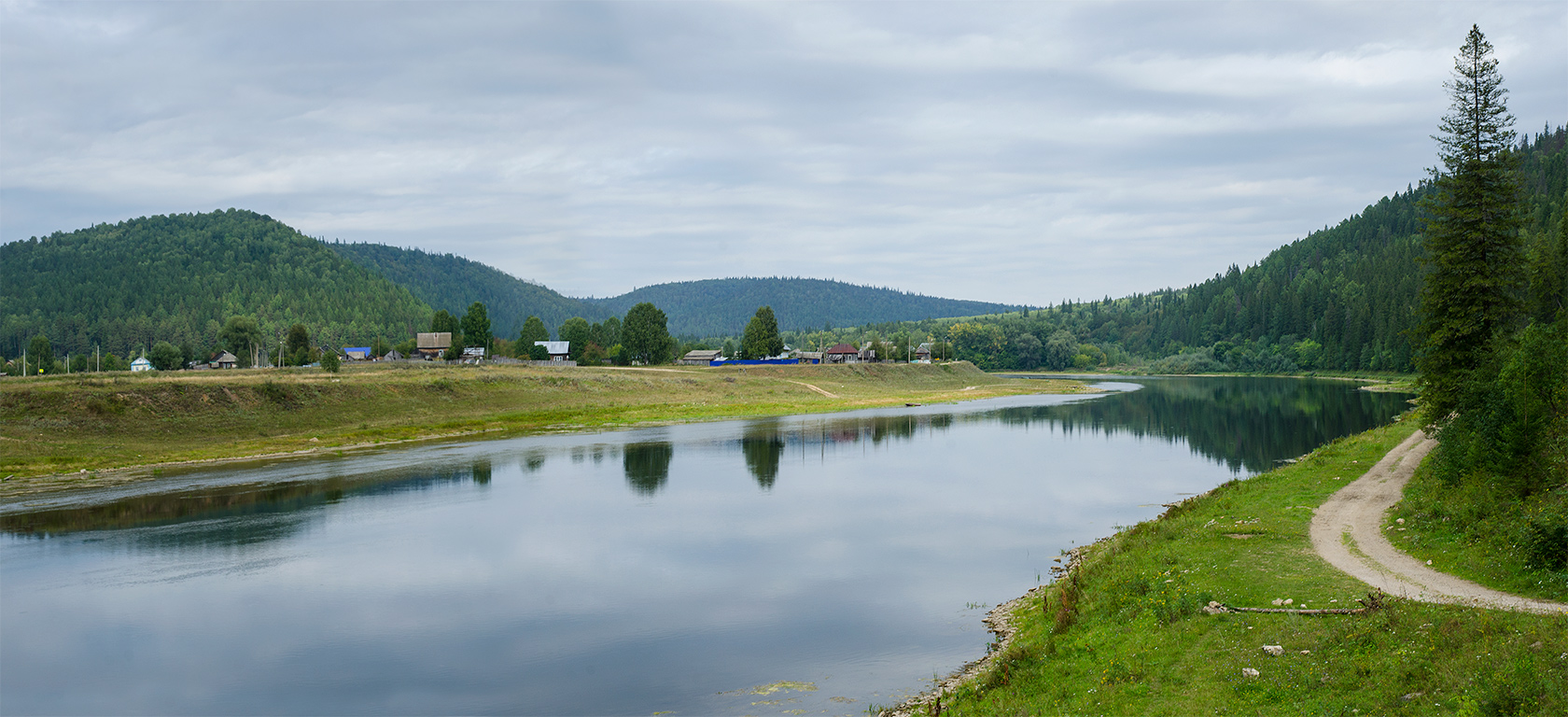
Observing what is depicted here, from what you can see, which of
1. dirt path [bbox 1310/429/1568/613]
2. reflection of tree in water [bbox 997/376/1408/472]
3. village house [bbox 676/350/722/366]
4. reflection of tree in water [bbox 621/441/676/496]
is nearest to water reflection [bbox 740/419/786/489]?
reflection of tree in water [bbox 621/441/676/496]

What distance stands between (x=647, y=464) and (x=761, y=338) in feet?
298

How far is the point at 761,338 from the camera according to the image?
14125 centimetres

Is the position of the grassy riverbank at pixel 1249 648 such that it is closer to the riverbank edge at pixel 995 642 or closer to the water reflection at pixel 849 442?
the riverbank edge at pixel 995 642

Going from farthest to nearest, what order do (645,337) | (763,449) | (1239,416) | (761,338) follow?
(761,338) → (645,337) → (1239,416) → (763,449)

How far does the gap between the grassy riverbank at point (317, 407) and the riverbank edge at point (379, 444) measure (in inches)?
7.6

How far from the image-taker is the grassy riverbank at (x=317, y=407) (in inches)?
1935

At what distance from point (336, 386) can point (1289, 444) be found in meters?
67.0

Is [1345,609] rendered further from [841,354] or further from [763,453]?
[841,354]

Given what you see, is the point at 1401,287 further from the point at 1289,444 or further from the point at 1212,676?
the point at 1212,676

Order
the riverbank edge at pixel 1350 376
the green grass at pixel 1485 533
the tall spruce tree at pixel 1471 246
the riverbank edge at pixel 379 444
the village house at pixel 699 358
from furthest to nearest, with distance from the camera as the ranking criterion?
the village house at pixel 699 358, the riverbank edge at pixel 1350 376, the riverbank edge at pixel 379 444, the tall spruce tree at pixel 1471 246, the green grass at pixel 1485 533

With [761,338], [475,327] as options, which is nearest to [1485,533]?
[761,338]

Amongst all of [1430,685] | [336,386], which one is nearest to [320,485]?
[336,386]

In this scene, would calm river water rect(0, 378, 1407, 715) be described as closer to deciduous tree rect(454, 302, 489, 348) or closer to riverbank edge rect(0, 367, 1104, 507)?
riverbank edge rect(0, 367, 1104, 507)

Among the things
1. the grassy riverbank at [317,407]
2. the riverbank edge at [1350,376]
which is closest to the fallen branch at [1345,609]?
the grassy riverbank at [317,407]
